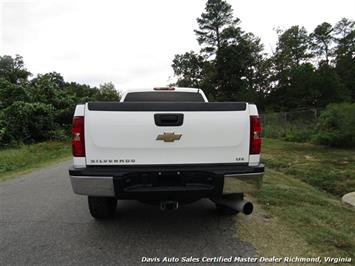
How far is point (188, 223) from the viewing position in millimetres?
4895

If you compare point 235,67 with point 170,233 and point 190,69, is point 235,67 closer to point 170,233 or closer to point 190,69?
point 190,69

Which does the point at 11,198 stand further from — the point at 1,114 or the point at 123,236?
the point at 1,114

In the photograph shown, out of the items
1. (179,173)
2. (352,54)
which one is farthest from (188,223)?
(352,54)

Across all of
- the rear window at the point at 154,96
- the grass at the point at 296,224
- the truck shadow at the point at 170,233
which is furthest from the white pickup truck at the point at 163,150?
the rear window at the point at 154,96

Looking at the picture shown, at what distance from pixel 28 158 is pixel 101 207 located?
1412cm

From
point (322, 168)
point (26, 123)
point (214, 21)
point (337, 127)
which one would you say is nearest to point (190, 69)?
point (214, 21)

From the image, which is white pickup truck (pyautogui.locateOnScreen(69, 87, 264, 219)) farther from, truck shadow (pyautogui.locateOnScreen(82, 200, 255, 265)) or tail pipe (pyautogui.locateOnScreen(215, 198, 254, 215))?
truck shadow (pyautogui.locateOnScreen(82, 200, 255, 265))

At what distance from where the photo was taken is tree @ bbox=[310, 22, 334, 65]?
6188 centimetres

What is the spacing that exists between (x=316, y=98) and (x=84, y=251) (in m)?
46.6

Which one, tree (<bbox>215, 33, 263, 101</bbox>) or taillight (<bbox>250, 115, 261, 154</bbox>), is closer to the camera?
taillight (<bbox>250, 115, 261, 154</bbox>)

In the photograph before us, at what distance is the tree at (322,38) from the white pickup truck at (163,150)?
6423 centimetres

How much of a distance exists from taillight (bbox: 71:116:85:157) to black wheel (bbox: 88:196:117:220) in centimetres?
105

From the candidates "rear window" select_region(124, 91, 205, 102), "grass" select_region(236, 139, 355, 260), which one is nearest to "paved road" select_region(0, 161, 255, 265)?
"grass" select_region(236, 139, 355, 260)

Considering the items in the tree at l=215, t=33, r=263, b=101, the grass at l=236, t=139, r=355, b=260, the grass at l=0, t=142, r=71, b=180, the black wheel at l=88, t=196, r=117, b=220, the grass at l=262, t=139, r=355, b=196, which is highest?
the tree at l=215, t=33, r=263, b=101
